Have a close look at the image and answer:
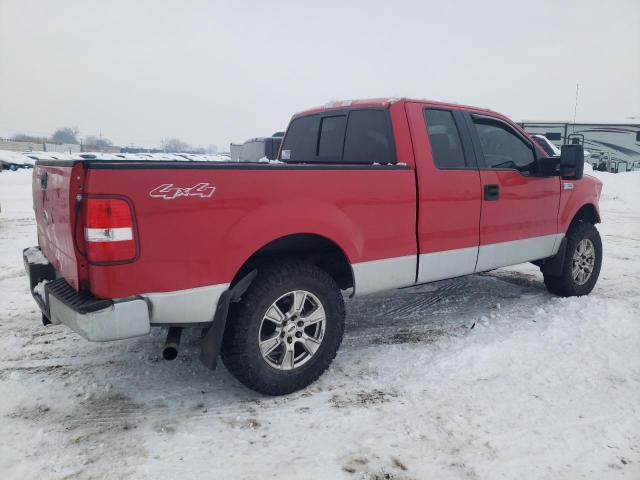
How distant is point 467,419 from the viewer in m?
2.72

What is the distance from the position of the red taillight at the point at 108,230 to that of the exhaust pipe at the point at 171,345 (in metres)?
0.58

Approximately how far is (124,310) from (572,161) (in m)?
4.10

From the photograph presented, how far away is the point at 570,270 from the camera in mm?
4969

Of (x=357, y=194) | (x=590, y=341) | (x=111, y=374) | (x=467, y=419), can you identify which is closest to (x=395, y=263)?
(x=357, y=194)

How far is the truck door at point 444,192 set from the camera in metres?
3.61

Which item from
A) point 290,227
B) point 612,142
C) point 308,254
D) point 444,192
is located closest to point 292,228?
point 290,227

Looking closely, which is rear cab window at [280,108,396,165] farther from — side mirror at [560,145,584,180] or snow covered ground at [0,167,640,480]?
side mirror at [560,145,584,180]

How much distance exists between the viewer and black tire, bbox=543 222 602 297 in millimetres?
4941

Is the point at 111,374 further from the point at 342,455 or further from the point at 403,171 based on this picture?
the point at 403,171

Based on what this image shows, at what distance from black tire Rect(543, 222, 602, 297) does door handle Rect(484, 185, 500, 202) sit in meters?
1.40

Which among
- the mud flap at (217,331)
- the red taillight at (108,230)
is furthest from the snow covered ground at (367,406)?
the red taillight at (108,230)

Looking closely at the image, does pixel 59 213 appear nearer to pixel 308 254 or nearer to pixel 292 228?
pixel 292 228

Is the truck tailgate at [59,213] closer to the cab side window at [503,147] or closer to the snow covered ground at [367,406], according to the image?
the snow covered ground at [367,406]

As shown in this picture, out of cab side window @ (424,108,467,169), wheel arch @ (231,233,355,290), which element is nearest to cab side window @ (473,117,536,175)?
cab side window @ (424,108,467,169)
